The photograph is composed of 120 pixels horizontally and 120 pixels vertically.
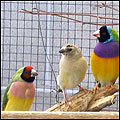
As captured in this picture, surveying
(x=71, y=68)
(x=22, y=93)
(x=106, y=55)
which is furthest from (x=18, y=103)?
(x=106, y=55)

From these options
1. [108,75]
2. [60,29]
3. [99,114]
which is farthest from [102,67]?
[60,29]

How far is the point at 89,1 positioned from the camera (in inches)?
74.0

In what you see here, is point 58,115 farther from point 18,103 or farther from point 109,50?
point 18,103

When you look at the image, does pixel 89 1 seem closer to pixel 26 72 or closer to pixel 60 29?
pixel 60 29

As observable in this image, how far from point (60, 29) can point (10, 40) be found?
0.88ft

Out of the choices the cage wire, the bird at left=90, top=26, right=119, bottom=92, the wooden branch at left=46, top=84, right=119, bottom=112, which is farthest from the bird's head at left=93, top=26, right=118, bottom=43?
the cage wire

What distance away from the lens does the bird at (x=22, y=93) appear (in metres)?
1.28

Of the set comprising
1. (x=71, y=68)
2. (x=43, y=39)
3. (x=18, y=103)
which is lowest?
(x=18, y=103)

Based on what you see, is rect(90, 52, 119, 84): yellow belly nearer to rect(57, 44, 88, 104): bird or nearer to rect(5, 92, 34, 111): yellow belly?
rect(57, 44, 88, 104): bird

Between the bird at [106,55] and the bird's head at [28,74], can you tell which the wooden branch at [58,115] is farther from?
the bird's head at [28,74]

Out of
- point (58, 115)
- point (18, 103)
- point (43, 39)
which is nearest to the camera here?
point (58, 115)

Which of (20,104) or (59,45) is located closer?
(20,104)

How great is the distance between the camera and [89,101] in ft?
3.48

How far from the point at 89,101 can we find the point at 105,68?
0.11 m
